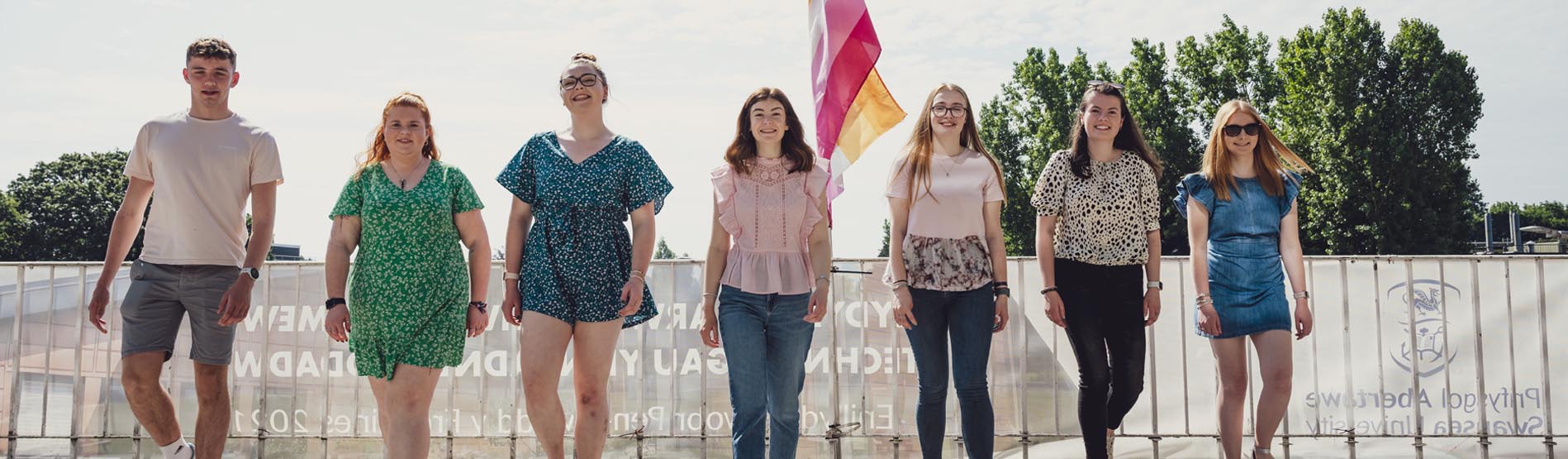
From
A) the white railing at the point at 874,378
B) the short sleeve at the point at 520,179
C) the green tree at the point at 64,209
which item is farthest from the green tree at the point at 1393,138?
the green tree at the point at 64,209

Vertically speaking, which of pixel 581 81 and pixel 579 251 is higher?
pixel 581 81

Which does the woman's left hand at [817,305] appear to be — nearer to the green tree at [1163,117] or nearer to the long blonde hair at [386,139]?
the long blonde hair at [386,139]

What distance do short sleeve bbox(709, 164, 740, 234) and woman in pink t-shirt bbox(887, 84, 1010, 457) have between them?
27.1 inches

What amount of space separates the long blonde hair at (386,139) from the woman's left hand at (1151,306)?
318 cm

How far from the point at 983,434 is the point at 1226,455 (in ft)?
4.10

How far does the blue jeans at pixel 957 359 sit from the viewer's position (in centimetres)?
432

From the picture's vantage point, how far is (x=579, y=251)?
4191 millimetres

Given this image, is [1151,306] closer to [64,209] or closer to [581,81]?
[581,81]

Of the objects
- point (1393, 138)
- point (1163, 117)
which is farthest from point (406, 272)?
point (1163, 117)

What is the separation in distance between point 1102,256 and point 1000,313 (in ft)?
1.87

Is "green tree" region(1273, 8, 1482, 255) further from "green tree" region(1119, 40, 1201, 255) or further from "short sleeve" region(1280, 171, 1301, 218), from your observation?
"short sleeve" region(1280, 171, 1301, 218)

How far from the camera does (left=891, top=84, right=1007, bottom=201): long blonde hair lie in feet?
14.7

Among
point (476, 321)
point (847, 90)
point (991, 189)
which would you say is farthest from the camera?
point (847, 90)

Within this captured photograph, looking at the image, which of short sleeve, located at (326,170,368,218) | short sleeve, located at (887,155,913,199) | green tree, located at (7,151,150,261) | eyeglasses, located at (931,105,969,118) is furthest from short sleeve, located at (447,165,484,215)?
green tree, located at (7,151,150,261)
